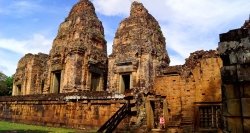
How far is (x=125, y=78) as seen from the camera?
2180 cm

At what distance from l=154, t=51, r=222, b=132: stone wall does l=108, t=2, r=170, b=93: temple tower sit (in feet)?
12.1

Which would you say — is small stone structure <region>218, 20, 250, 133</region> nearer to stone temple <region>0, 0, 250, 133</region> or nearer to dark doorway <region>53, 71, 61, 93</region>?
stone temple <region>0, 0, 250, 133</region>

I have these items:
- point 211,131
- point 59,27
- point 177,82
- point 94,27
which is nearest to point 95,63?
point 94,27

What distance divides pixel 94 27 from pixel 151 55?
22.5ft

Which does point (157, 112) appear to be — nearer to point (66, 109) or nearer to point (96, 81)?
point (66, 109)

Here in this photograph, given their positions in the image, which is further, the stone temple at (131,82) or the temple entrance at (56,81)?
the temple entrance at (56,81)

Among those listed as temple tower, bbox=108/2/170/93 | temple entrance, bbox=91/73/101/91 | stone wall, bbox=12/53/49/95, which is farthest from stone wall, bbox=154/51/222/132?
stone wall, bbox=12/53/49/95

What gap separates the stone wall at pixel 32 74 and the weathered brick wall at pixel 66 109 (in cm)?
663

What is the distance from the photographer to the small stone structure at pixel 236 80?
155 inches

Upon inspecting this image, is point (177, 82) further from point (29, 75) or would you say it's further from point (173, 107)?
point (29, 75)

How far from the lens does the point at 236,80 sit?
409 centimetres

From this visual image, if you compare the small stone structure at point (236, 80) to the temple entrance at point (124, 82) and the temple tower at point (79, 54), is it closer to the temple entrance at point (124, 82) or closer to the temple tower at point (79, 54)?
the temple entrance at point (124, 82)

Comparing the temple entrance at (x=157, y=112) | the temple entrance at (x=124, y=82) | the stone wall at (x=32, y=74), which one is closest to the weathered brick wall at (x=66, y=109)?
the temple entrance at (x=157, y=112)

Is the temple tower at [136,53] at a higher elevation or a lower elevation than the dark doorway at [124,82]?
higher
